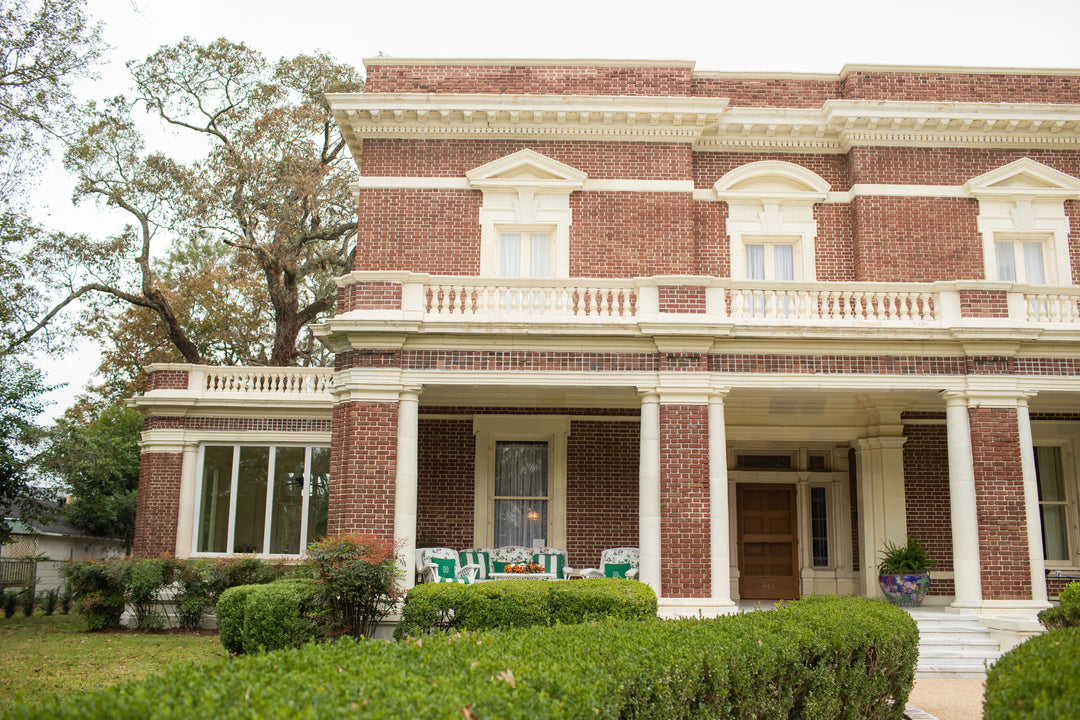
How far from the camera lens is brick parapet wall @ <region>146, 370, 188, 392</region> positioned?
20.5 m

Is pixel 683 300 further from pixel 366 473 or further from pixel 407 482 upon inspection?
pixel 366 473

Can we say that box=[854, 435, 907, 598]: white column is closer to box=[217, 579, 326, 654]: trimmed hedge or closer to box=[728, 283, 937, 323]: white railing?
box=[728, 283, 937, 323]: white railing

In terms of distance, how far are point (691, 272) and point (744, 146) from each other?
3.04m

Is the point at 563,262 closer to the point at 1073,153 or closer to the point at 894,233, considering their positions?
the point at 894,233

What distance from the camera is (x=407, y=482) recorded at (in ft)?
46.1

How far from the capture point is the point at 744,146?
60.3 feet

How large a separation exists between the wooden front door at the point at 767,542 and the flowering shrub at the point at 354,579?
8738 mm

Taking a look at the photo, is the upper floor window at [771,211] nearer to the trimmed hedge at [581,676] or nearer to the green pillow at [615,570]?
the green pillow at [615,570]

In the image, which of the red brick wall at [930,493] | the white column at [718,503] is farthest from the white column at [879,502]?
the white column at [718,503]

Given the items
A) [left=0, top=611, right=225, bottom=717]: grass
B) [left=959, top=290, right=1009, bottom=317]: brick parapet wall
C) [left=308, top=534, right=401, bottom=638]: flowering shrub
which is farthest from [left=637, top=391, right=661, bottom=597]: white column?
[left=0, top=611, right=225, bottom=717]: grass

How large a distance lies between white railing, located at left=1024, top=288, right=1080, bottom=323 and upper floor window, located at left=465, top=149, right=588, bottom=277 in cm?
827

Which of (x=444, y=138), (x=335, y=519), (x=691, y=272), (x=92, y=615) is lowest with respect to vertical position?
(x=92, y=615)

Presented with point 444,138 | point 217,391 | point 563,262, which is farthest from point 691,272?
point 217,391

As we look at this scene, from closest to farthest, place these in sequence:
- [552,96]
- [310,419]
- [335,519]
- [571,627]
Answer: [571,627], [335,519], [552,96], [310,419]
